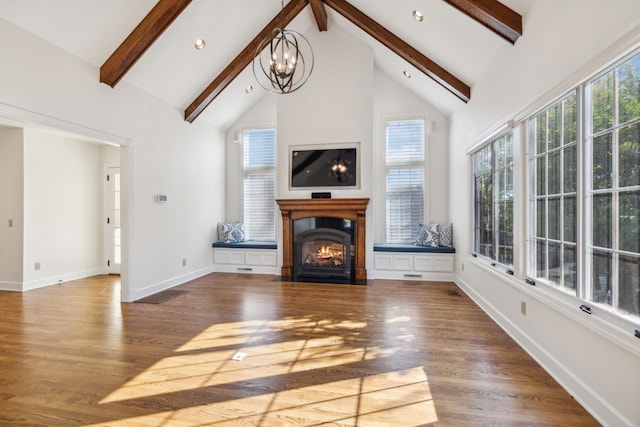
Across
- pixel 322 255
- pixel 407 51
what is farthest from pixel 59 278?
pixel 407 51

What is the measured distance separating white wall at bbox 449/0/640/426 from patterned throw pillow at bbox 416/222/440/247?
1847 mm

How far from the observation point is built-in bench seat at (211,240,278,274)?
6.30 meters

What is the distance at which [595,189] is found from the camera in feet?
6.68

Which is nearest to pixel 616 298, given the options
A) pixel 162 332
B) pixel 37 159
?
pixel 162 332

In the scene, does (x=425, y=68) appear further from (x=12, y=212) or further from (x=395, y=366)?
(x=12, y=212)

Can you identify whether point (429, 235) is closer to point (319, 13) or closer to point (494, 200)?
point (494, 200)

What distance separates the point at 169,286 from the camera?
5191mm

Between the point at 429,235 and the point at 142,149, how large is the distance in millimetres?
4958

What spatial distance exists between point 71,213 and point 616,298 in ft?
25.1

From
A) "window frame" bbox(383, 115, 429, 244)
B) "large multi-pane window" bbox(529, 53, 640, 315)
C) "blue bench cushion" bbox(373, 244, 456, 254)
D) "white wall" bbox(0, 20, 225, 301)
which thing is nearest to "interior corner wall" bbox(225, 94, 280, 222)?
"white wall" bbox(0, 20, 225, 301)

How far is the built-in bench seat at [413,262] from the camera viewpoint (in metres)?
5.65

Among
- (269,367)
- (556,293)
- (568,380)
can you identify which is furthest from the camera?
(269,367)

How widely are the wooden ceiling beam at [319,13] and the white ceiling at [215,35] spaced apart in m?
0.17

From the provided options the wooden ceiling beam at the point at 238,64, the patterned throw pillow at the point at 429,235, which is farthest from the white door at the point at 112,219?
the patterned throw pillow at the point at 429,235
